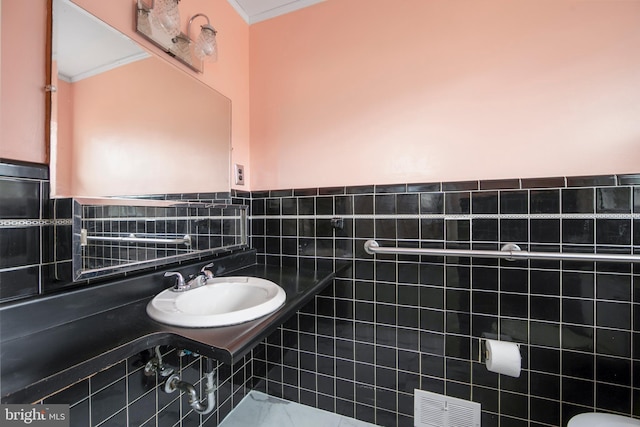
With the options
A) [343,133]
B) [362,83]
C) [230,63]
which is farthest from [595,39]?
[230,63]

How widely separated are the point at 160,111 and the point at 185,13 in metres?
0.51

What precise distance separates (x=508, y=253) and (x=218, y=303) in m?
1.23

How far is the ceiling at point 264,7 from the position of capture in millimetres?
1436

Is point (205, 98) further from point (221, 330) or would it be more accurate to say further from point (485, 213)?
point (485, 213)

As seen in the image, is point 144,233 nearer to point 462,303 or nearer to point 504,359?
point 462,303

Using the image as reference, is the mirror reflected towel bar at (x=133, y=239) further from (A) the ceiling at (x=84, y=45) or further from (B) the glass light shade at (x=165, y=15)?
(B) the glass light shade at (x=165, y=15)

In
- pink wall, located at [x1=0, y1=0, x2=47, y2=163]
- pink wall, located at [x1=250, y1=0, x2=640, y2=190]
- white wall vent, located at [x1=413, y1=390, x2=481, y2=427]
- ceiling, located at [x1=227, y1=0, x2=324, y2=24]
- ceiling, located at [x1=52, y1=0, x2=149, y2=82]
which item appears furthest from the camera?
ceiling, located at [x1=227, y1=0, x2=324, y2=24]

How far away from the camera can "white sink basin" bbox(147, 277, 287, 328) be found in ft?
2.40

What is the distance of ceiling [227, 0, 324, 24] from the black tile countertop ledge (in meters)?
1.59

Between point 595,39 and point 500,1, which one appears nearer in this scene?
point 595,39

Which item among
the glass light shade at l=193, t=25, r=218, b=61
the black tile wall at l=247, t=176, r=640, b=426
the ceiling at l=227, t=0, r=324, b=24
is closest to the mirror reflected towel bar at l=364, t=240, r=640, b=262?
the black tile wall at l=247, t=176, r=640, b=426

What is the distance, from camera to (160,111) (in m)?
1.10

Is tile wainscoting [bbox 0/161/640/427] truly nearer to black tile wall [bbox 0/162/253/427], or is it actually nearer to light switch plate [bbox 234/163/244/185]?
black tile wall [bbox 0/162/253/427]

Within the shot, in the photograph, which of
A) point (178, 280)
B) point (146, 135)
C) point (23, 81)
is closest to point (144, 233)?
point (178, 280)
